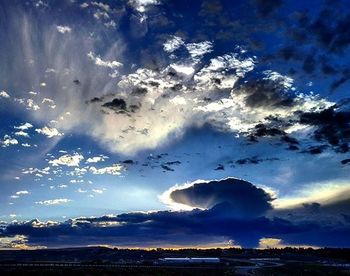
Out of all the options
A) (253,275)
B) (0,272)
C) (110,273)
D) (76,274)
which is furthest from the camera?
(253,275)

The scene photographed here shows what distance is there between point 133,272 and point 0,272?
4257 centimetres

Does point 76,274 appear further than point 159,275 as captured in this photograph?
No

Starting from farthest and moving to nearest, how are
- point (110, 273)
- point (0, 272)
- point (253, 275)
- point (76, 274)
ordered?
point (253, 275)
point (110, 273)
point (76, 274)
point (0, 272)

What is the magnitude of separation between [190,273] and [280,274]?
3439 cm

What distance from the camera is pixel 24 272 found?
118m

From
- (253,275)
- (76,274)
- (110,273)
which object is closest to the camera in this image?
(76,274)

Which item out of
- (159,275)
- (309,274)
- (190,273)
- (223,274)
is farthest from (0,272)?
(309,274)

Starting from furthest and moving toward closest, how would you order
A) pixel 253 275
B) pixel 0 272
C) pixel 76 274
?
pixel 253 275
pixel 76 274
pixel 0 272

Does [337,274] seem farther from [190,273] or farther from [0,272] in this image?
[0,272]

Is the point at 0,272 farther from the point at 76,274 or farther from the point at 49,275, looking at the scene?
the point at 76,274

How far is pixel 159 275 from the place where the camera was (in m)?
140

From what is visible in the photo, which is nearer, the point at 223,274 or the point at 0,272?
the point at 0,272

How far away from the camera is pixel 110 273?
448 ft

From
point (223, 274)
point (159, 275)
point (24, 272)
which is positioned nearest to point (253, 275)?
point (223, 274)
